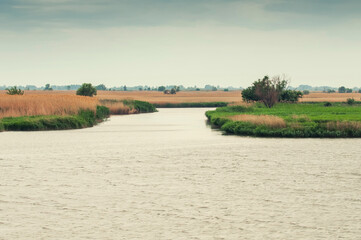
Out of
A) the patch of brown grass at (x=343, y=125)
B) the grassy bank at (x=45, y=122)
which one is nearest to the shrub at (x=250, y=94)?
the grassy bank at (x=45, y=122)

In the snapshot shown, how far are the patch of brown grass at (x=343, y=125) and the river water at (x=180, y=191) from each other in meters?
6.05

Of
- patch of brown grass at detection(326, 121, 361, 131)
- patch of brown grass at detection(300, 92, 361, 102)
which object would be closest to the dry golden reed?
patch of brown grass at detection(326, 121, 361, 131)

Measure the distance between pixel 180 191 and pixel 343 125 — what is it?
22358 mm

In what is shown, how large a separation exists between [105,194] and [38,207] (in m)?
2.28

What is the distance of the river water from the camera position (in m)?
11.0

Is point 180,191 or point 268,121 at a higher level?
point 268,121

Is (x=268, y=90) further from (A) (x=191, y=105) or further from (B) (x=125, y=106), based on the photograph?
(A) (x=191, y=105)

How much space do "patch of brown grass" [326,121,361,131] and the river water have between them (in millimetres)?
6055

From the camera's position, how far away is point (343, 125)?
114ft

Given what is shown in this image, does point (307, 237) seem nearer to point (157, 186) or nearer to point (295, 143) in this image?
point (157, 186)

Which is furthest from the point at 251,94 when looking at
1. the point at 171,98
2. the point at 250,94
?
the point at 171,98

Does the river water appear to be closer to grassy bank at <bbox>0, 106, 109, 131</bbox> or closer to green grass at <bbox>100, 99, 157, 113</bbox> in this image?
grassy bank at <bbox>0, 106, 109, 131</bbox>

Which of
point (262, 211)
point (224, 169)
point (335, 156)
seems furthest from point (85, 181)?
point (335, 156)

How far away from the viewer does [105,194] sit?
14.7 metres
